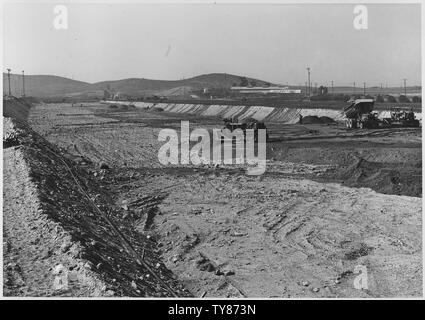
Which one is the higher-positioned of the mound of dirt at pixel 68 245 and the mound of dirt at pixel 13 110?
the mound of dirt at pixel 13 110

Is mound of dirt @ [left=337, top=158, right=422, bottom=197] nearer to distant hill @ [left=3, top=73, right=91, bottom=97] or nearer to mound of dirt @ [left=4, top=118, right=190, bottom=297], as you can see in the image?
mound of dirt @ [left=4, top=118, right=190, bottom=297]

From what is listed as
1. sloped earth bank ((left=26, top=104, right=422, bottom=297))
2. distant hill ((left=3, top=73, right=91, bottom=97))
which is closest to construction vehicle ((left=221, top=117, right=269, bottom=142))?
sloped earth bank ((left=26, top=104, right=422, bottom=297))

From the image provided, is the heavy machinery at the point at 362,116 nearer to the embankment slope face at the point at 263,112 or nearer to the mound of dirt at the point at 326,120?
the embankment slope face at the point at 263,112

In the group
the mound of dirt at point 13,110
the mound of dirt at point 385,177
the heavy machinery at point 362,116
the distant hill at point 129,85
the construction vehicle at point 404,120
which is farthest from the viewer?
the distant hill at point 129,85

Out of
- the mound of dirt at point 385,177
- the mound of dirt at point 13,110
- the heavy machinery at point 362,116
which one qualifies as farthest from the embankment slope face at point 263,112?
the mound of dirt at point 385,177
